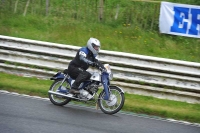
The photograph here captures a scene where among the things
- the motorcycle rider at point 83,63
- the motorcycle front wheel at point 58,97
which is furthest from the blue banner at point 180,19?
the motorcycle front wheel at point 58,97

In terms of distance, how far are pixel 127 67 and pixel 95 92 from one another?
205 centimetres

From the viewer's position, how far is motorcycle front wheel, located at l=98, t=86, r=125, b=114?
36.8 feet

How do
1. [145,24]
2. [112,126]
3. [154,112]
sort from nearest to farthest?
[112,126]
[154,112]
[145,24]

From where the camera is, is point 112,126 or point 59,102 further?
point 59,102

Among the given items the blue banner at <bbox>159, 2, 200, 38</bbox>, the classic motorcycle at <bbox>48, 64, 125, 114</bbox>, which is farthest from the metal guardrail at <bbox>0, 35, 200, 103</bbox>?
the blue banner at <bbox>159, 2, 200, 38</bbox>

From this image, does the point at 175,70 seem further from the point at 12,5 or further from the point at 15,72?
the point at 12,5

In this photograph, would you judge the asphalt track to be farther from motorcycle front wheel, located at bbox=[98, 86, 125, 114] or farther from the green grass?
the green grass

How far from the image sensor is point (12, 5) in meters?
18.9

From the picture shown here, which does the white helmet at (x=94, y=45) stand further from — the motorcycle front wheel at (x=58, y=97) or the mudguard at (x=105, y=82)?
the motorcycle front wheel at (x=58, y=97)

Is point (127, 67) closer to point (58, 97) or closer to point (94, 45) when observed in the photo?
point (94, 45)

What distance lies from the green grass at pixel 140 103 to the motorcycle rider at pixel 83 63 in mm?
1207

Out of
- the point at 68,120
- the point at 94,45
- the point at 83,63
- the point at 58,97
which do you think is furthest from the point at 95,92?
the point at 68,120

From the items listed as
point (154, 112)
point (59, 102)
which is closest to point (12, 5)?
point (59, 102)

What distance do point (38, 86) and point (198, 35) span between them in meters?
5.80
